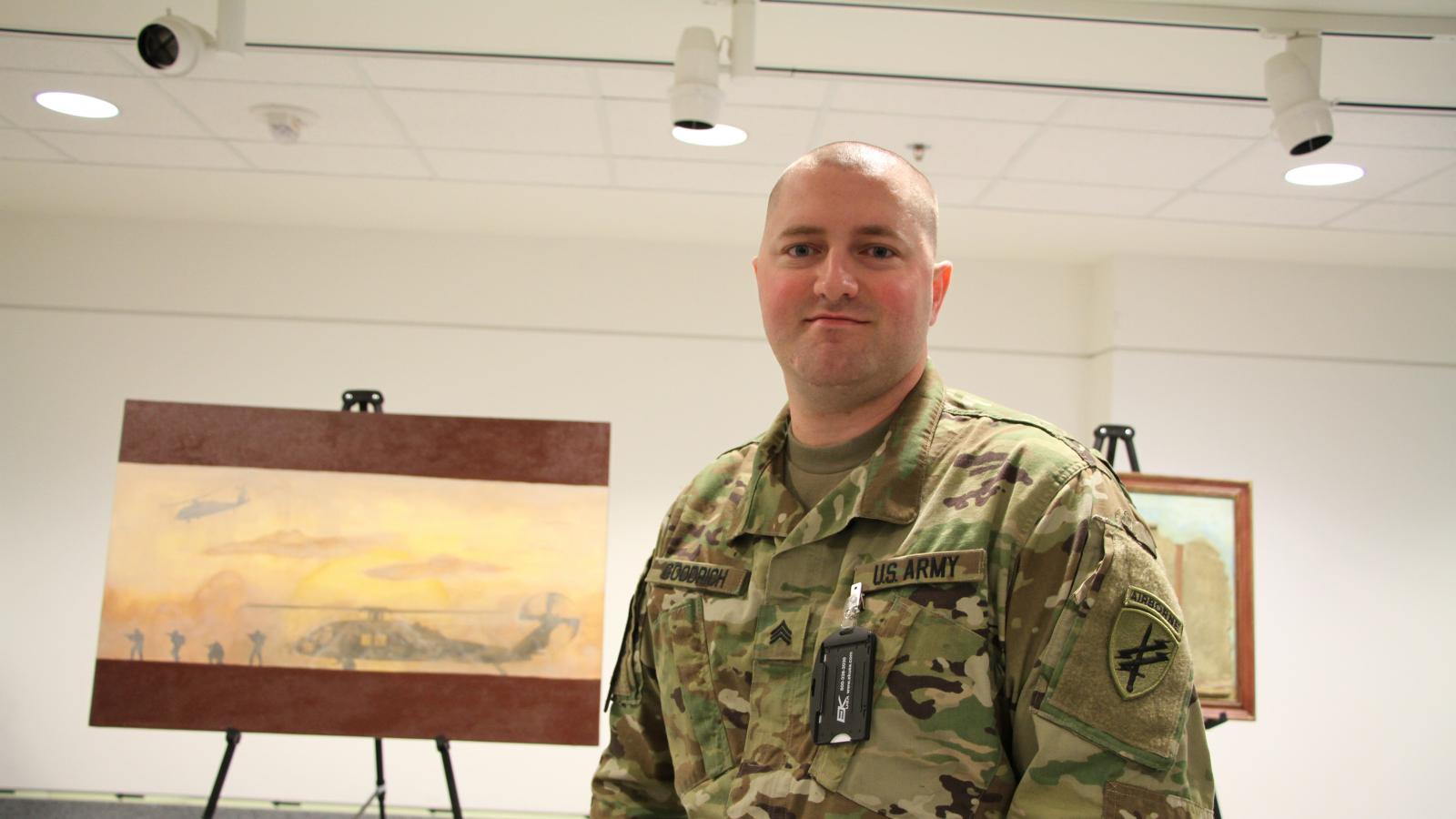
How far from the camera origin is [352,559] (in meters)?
3.90

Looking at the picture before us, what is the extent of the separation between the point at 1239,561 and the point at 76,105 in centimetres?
466

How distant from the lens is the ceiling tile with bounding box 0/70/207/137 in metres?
3.56

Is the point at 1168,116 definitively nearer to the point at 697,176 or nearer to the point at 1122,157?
the point at 1122,157

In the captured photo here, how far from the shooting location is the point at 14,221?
524cm

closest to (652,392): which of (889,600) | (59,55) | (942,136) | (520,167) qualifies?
(520,167)

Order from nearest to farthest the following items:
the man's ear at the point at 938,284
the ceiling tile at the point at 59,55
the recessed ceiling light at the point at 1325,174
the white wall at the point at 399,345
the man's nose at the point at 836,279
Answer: the man's nose at the point at 836,279, the man's ear at the point at 938,284, the ceiling tile at the point at 59,55, the recessed ceiling light at the point at 1325,174, the white wall at the point at 399,345

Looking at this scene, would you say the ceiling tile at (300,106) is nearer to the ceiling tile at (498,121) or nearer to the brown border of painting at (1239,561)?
the ceiling tile at (498,121)

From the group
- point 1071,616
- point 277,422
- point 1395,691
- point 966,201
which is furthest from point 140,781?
point 1395,691

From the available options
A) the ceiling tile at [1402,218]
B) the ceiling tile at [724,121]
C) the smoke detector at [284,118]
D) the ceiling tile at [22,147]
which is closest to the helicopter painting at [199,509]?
the smoke detector at [284,118]

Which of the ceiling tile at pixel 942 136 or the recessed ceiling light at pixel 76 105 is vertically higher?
the ceiling tile at pixel 942 136

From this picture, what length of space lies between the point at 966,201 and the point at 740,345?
1.37 m

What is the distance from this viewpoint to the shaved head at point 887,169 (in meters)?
1.26

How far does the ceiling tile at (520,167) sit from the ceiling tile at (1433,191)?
3079 mm

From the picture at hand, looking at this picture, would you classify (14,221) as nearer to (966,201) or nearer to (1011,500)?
(966,201)
